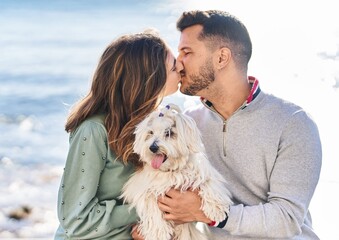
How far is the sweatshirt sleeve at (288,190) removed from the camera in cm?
207

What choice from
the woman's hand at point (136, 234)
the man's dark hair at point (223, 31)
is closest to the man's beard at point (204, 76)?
the man's dark hair at point (223, 31)

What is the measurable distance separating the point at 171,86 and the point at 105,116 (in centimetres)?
35

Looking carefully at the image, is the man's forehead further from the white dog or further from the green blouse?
the green blouse

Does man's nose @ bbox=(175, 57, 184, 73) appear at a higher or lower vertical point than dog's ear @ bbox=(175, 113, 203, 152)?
higher

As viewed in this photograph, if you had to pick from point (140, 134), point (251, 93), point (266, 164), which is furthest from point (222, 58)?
point (140, 134)

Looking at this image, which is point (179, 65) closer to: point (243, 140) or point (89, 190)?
point (243, 140)

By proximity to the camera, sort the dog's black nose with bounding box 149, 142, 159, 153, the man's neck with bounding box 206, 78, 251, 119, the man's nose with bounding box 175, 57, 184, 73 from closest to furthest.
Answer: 1. the dog's black nose with bounding box 149, 142, 159, 153
2. the man's nose with bounding box 175, 57, 184, 73
3. the man's neck with bounding box 206, 78, 251, 119

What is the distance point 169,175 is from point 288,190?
51cm

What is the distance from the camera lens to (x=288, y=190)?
2.13 m

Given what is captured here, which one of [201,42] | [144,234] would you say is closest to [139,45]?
[201,42]

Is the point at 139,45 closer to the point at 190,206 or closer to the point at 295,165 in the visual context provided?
the point at 190,206

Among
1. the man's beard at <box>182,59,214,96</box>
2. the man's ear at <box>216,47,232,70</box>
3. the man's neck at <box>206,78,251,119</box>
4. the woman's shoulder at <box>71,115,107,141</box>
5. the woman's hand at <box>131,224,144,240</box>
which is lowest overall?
the woman's hand at <box>131,224,144,240</box>

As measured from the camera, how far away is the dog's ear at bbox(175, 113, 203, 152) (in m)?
2.01

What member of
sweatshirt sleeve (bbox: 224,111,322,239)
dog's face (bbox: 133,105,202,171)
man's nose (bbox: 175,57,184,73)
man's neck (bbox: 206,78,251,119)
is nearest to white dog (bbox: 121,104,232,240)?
dog's face (bbox: 133,105,202,171)
